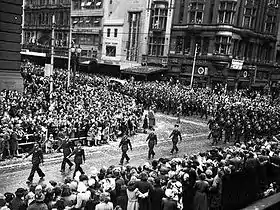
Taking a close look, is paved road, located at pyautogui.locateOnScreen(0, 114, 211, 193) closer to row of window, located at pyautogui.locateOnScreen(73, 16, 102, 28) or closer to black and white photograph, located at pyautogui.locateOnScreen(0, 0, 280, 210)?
black and white photograph, located at pyautogui.locateOnScreen(0, 0, 280, 210)

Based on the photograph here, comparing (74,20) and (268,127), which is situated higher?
(74,20)

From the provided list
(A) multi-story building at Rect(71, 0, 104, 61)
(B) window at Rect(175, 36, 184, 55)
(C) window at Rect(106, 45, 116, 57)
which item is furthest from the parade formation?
(A) multi-story building at Rect(71, 0, 104, 61)

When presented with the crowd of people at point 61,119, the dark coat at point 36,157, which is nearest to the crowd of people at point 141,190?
the dark coat at point 36,157

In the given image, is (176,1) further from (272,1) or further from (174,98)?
(174,98)

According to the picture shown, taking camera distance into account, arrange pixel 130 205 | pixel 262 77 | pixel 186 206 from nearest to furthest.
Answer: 1. pixel 130 205
2. pixel 186 206
3. pixel 262 77

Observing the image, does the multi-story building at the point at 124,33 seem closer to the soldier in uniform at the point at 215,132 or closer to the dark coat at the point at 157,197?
the soldier in uniform at the point at 215,132

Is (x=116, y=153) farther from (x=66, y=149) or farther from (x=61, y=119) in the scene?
(x=66, y=149)

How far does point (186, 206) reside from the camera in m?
9.82

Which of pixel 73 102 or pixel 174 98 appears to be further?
pixel 174 98

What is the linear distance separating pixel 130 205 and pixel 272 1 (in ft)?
176

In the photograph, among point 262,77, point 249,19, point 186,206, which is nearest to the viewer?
point 186,206

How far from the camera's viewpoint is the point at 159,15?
5638 centimetres

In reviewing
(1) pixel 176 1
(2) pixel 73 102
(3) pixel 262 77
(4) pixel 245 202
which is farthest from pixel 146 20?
(4) pixel 245 202

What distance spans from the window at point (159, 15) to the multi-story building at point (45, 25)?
65.1 ft
